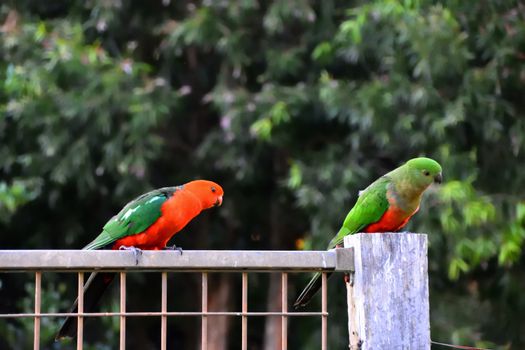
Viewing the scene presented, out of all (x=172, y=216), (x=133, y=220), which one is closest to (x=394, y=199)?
(x=172, y=216)

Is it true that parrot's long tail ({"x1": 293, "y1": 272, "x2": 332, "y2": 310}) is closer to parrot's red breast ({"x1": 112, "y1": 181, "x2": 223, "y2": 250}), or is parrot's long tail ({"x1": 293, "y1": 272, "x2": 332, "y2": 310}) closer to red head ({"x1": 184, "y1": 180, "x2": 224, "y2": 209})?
parrot's red breast ({"x1": 112, "y1": 181, "x2": 223, "y2": 250})

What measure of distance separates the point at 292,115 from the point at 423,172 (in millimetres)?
3380

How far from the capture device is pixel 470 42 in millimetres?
7477

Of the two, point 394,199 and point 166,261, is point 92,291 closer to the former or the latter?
point 166,261

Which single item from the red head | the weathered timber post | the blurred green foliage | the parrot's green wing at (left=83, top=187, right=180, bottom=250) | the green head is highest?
the blurred green foliage

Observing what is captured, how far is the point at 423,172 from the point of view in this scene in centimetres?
426

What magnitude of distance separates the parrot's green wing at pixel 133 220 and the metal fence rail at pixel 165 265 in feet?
4.31

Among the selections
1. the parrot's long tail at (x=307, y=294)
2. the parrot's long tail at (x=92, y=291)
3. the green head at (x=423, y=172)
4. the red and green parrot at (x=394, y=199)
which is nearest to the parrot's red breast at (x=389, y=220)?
the red and green parrot at (x=394, y=199)

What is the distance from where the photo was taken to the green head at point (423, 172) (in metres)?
4.25

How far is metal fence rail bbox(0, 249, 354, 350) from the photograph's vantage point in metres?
2.62

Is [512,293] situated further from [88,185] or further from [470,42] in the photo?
[88,185]

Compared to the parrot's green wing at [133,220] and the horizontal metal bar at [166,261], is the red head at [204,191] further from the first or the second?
the horizontal metal bar at [166,261]

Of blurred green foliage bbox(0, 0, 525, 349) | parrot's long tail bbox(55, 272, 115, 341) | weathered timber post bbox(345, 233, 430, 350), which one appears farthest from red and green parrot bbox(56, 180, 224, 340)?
blurred green foliage bbox(0, 0, 525, 349)

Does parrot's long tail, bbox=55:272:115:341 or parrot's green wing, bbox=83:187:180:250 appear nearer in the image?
parrot's long tail, bbox=55:272:115:341
